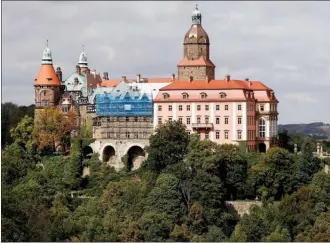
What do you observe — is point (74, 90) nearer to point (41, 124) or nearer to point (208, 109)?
point (41, 124)

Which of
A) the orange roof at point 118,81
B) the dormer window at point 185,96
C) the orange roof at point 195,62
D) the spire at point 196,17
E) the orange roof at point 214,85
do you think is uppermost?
A: the spire at point 196,17

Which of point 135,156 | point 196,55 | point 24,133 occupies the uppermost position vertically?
point 196,55

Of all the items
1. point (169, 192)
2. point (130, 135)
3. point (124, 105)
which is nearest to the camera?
point (169, 192)

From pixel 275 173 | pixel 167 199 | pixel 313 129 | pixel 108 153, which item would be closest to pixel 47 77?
pixel 108 153

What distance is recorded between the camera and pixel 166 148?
38.9 meters

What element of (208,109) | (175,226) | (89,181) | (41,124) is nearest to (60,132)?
(41,124)

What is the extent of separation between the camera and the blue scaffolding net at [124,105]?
43844mm

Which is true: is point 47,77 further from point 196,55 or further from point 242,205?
point 242,205

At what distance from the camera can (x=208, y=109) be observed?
42781mm

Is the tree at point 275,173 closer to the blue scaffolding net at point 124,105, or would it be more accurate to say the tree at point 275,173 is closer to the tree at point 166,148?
the tree at point 166,148

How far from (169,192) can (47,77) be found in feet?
43.6

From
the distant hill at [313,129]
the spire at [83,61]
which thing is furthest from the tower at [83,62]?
the distant hill at [313,129]

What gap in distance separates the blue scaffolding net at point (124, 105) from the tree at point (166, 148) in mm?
4462

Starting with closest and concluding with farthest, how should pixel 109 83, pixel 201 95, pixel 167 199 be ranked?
1. pixel 167 199
2. pixel 201 95
3. pixel 109 83
